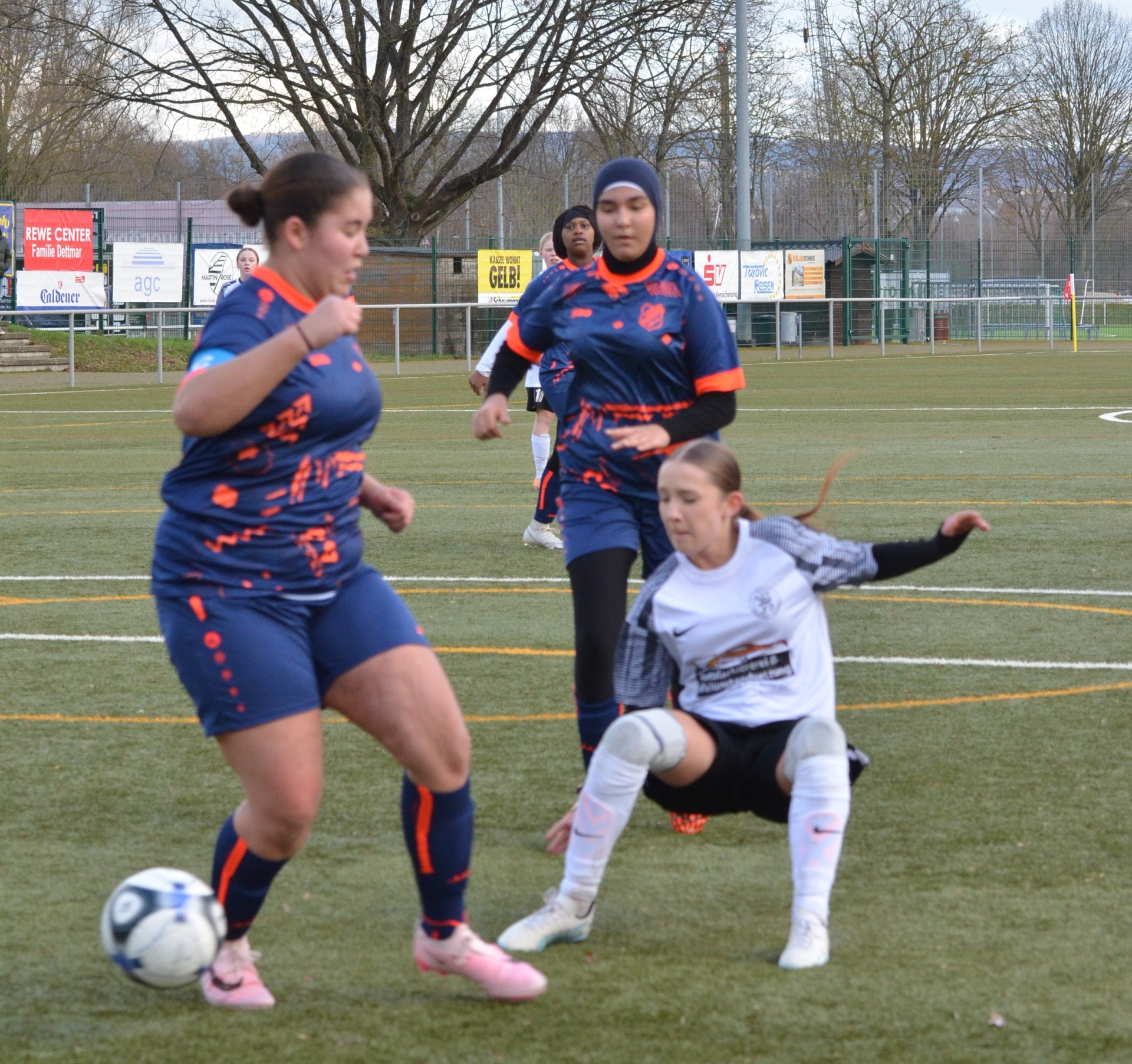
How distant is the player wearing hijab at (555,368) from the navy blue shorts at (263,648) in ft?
5.50

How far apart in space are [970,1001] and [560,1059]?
92 cm

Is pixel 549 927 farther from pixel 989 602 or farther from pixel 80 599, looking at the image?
pixel 80 599

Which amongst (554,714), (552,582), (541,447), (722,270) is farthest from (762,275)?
(554,714)

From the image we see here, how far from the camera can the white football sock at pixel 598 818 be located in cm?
390

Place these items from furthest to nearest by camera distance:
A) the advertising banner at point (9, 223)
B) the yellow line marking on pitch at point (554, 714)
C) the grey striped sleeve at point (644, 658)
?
the advertising banner at point (9, 223), the yellow line marking on pitch at point (554, 714), the grey striped sleeve at point (644, 658)

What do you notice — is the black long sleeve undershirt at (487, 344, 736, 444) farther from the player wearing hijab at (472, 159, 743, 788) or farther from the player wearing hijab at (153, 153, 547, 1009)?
the player wearing hijab at (153, 153, 547, 1009)

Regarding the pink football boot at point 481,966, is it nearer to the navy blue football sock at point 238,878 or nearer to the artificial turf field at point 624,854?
the artificial turf field at point 624,854

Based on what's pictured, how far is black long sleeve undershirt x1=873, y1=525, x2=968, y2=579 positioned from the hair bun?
1580 millimetres

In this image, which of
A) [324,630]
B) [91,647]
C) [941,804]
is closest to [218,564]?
[324,630]

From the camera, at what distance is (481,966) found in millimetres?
3701

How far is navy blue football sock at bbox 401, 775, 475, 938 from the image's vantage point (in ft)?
11.9

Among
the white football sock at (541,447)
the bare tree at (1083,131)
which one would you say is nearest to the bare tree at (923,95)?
the bare tree at (1083,131)

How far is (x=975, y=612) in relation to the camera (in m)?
8.41

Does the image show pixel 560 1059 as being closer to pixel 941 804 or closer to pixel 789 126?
pixel 941 804
